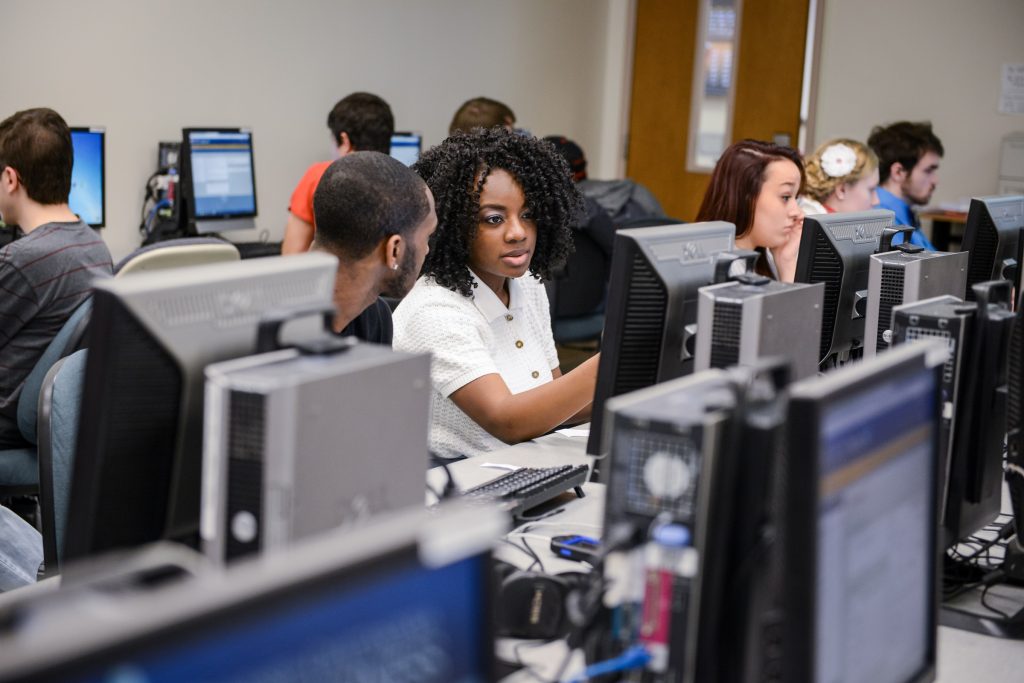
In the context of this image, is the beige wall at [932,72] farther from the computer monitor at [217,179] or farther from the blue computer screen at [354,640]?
the blue computer screen at [354,640]

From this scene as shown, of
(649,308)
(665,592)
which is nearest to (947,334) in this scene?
(649,308)

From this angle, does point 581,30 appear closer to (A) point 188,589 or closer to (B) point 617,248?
(B) point 617,248

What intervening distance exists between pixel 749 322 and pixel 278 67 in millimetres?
4018

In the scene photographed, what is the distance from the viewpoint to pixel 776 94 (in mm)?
6621

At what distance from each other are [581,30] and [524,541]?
5.55m

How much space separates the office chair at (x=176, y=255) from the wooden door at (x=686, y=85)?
457 centimetres

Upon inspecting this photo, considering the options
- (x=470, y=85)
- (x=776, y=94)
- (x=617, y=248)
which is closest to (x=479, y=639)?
(x=617, y=248)

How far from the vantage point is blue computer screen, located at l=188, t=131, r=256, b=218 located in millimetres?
4652

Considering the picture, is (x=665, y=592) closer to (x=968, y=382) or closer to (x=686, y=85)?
(x=968, y=382)

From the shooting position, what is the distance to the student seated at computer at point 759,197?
3006 mm

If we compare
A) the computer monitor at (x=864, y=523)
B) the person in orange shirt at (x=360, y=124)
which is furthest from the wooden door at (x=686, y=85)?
the computer monitor at (x=864, y=523)

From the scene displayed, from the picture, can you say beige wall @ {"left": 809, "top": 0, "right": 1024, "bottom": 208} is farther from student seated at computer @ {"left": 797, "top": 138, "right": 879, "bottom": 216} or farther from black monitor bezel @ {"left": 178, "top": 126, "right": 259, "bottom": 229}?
black monitor bezel @ {"left": 178, "top": 126, "right": 259, "bottom": 229}

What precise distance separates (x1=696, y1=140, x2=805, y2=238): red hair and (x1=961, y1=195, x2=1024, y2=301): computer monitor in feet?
1.89

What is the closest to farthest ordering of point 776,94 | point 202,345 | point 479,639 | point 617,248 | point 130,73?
1. point 479,639
2. point 202,345
3. point 617,248
4. point 130,73
5. point 776,94
